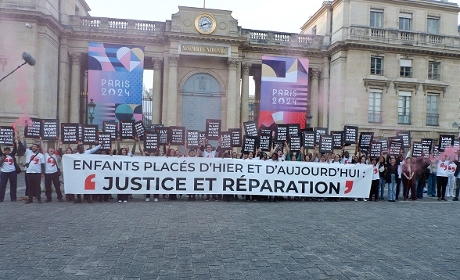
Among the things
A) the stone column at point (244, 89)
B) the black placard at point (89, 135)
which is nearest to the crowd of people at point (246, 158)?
the black placard at point (89, 135)

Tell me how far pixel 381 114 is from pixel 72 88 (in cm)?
2454

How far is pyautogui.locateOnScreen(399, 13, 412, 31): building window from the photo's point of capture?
3216cm

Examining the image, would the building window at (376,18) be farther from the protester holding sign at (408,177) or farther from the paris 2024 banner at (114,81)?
the protester holding sign at (408,177)

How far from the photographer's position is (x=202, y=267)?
531cm

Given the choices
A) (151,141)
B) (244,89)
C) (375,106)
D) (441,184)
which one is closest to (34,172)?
(151,141)

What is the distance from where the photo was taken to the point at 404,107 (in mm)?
31750

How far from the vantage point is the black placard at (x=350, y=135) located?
605 inches

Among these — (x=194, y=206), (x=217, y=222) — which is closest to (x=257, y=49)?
(x=194, y=206)

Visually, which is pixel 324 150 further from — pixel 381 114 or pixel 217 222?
pixel 381 114

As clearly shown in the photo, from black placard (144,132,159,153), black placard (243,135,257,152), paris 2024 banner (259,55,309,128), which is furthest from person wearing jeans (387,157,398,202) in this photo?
paris 2024 banner (259,55,309,128)

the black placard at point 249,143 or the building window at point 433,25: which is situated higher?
the building window at point 433,25

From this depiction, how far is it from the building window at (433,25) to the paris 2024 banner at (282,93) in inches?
489

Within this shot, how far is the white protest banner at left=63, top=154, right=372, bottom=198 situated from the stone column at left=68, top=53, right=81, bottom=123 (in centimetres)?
1960

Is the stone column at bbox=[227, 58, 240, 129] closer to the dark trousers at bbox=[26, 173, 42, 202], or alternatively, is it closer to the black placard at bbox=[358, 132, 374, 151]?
the black placard at bbox=[358, 132, 374, 151]
